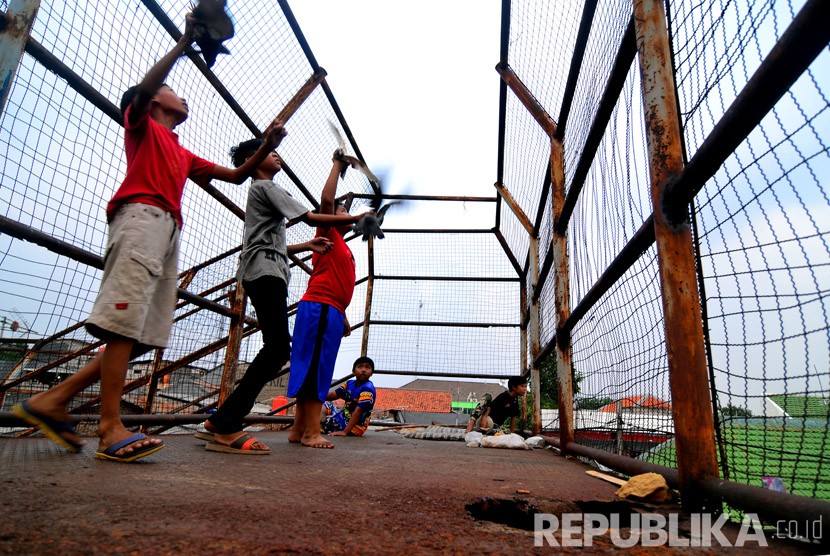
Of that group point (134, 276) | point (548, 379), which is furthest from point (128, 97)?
point (548, 379)

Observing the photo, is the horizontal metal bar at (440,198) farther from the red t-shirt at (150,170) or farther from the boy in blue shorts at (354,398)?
the red t-shirt at (150,170)

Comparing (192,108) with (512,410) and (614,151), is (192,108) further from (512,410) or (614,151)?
(512,410)

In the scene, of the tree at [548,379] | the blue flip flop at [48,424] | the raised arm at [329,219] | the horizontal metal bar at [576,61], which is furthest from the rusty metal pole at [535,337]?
the blue flip flop at [48,424]

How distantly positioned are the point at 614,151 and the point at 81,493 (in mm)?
2058

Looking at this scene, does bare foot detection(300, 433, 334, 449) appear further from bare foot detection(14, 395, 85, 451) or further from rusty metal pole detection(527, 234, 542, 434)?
rusty metal pole detection(527, 234, 542, 434)

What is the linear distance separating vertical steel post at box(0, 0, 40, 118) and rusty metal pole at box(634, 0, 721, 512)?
72.4 inches

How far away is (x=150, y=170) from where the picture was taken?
1.69 m

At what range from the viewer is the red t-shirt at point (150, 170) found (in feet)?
5.40

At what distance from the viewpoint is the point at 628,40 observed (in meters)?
1.57

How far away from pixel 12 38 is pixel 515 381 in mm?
5342

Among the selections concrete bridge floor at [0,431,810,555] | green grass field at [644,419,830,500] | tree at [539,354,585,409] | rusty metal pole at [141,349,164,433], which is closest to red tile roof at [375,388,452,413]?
tree at [539,354,585,409]

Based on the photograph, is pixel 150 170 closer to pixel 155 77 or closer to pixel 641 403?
pixel 155 77

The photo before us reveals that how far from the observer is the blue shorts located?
270 cm
